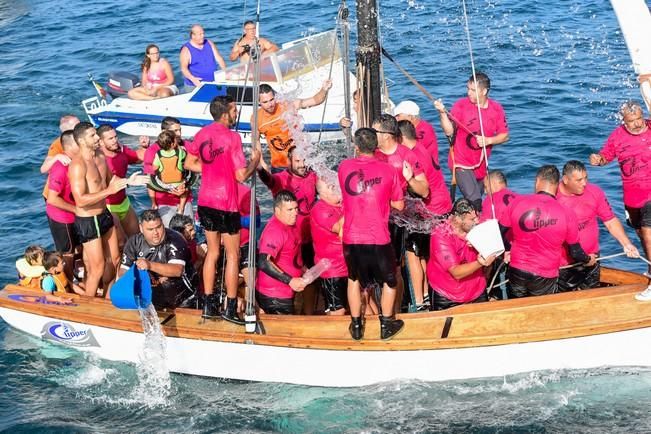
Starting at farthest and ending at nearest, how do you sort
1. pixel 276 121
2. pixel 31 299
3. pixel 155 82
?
pixel 155 82 < pixel 276 121 < pixel 31 299

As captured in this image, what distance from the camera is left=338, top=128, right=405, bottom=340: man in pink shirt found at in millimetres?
7633

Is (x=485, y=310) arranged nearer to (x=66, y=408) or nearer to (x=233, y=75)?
(x=66, y=408)

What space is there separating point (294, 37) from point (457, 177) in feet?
41.8

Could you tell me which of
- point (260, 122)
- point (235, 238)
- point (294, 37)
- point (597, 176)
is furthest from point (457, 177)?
point (294, 37)

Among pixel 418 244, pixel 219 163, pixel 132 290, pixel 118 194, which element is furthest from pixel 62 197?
pixel 418 244

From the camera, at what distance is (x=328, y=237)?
27.6 feet

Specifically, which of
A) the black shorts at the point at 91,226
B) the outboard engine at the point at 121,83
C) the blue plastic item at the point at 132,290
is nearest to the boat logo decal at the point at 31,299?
the black shorts at the point at 91,226

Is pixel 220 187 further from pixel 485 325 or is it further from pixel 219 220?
pixel 485 325

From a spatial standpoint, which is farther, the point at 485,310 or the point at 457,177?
the point at 457,177

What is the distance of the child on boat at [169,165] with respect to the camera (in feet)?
33.6

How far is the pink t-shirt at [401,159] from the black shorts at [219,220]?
1.43 meters

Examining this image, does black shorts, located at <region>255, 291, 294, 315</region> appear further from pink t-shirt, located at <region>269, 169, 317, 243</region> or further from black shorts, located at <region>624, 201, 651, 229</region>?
black shorts, located at <region>624, 201, 651, 229</region>

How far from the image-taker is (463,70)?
63.7 ft

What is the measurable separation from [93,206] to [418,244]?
10.6 ft
